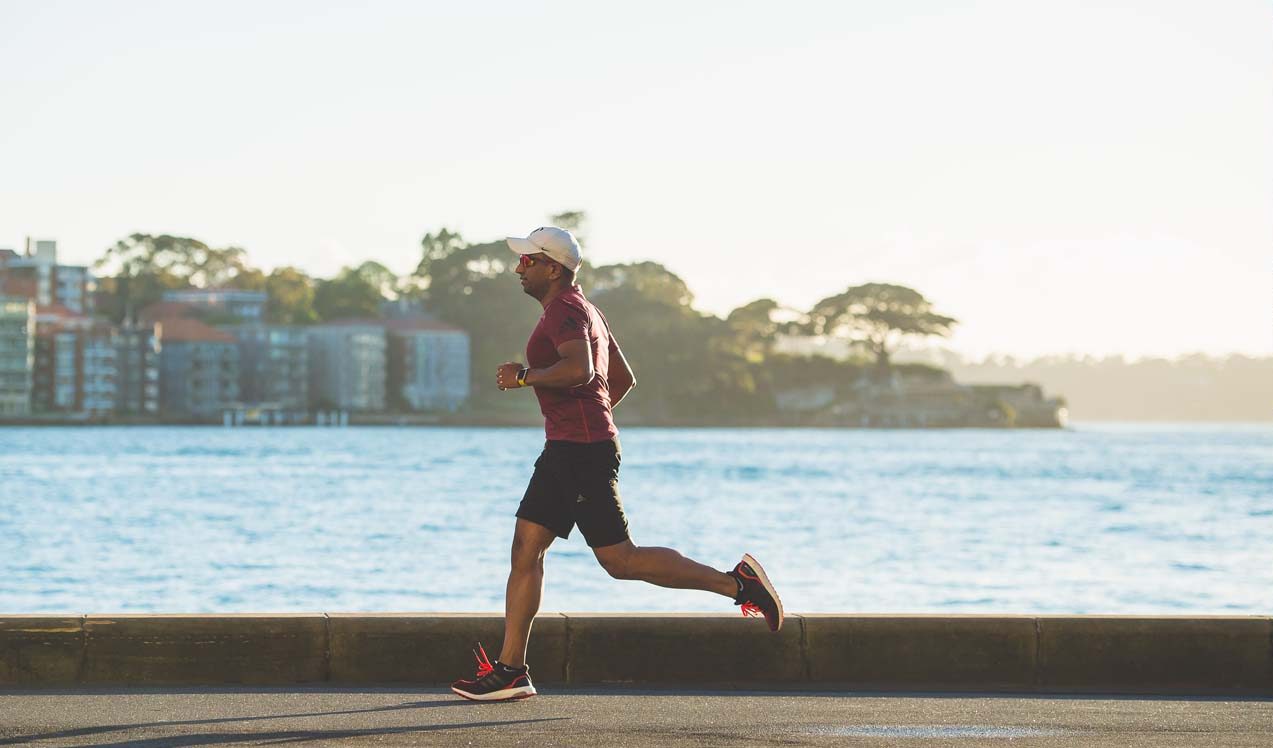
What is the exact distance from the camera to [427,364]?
164 meters

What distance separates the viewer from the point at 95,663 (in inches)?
294

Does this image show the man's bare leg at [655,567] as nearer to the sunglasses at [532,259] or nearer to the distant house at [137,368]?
the sunglasses at [532,259]

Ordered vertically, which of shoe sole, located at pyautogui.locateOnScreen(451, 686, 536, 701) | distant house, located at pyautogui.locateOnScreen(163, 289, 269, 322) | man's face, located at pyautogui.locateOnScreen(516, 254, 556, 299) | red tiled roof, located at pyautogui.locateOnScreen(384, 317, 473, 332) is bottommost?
shoe sole, located at pyautogui.locateOnScreen(451, 686, 536, 701)

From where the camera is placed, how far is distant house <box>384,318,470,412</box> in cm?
16288

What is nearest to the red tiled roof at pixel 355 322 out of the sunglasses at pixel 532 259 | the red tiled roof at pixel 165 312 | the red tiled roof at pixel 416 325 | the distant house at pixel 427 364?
the red tiled roof at pixel 416 325

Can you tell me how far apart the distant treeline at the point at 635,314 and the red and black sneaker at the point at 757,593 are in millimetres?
143049

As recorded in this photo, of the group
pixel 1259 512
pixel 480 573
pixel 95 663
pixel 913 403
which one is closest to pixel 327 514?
pixel 480 573

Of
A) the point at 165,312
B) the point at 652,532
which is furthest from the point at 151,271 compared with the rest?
the point at 652,532

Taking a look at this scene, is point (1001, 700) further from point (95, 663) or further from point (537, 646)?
point (95, 663)

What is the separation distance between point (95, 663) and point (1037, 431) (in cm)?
19131

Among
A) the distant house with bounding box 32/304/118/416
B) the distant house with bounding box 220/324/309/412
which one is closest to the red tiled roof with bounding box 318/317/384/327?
the distant house with bounding box 220/324/309/412

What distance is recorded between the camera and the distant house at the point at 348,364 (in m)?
161

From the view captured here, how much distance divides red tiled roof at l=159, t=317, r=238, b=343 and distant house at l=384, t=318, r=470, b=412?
580 inches

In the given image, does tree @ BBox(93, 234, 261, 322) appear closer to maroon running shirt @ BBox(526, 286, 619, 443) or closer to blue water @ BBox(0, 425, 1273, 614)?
blue water @ BBox(0, 425, 1273, 614)
